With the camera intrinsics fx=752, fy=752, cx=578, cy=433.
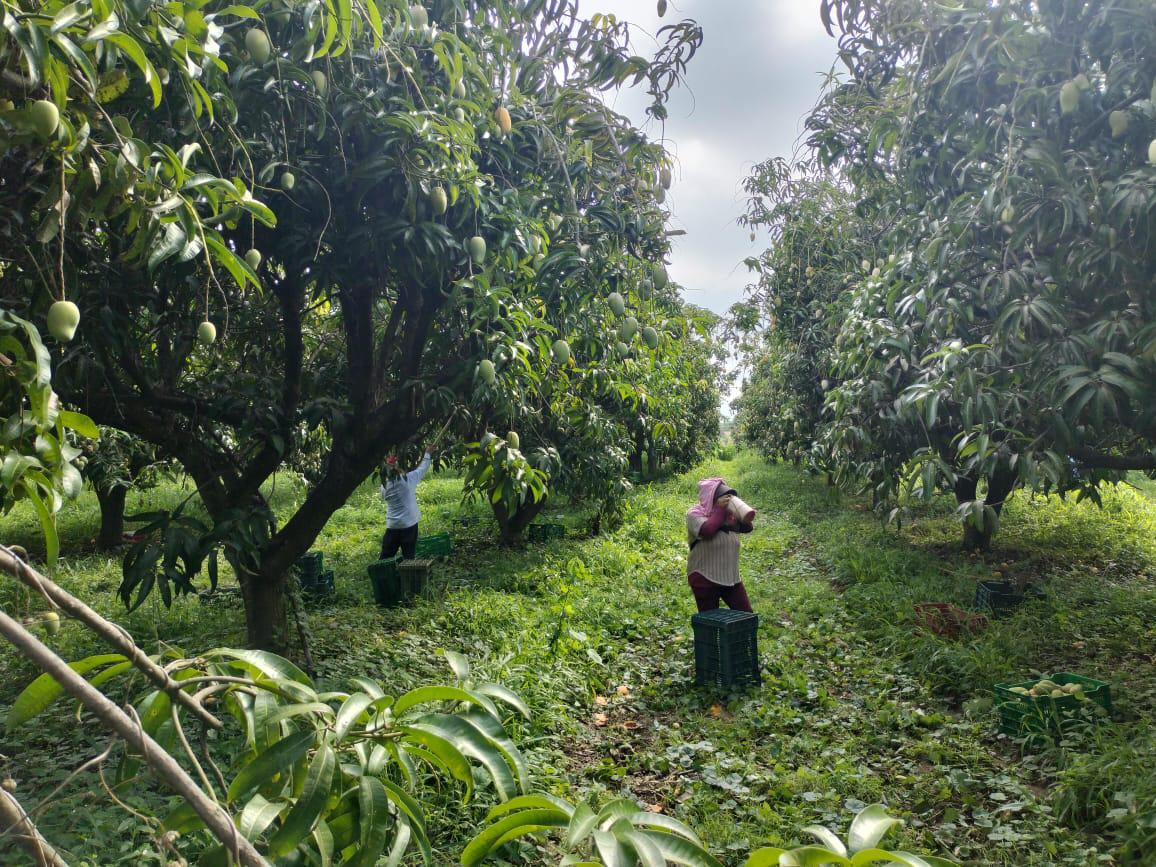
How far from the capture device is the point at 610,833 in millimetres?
760

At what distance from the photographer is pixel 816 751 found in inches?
131

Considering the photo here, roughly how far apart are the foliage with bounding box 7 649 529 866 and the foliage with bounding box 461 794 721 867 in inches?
2.6

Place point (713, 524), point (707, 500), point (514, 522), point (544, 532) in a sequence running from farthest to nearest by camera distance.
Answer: point (544, 532) → point (514, 522) → point (707, 500) → point (713, 524)

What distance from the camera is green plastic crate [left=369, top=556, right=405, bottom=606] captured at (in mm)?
5719

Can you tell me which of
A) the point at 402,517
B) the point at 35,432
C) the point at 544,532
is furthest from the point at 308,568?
the point at 35,432

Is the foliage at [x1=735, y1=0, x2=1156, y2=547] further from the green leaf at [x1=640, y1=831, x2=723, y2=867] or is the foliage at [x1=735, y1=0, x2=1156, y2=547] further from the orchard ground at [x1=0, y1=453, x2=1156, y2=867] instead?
the green leaf at [x1=640, y1=831, x2=723, y2=867]

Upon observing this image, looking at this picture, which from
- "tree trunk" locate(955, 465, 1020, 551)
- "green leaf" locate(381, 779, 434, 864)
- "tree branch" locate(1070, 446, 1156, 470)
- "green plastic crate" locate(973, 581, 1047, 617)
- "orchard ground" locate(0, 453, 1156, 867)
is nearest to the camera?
"green leaf" locate(381, 779, 434, 864)

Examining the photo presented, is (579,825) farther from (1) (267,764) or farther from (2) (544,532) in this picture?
(2) (544,532)

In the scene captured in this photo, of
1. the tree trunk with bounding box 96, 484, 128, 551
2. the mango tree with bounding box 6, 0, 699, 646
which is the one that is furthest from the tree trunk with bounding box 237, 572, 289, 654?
the tree trunk with bounding box 96, 484, 128, 551

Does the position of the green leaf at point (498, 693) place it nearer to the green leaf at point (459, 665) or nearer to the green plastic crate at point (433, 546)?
the green leaf at point (459, 665)

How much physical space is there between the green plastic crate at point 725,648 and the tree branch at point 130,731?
353 centimetres

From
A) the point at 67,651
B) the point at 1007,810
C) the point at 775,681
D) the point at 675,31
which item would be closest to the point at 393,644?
the point at 67,651

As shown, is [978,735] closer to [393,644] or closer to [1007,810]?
[1007,810]

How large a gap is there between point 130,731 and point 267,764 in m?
0.22
